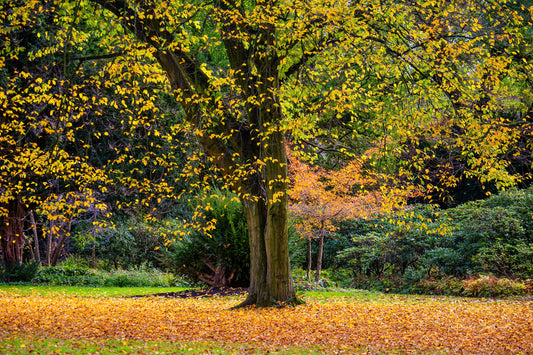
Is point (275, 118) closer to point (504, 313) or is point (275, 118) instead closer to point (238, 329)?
point (238, 329)

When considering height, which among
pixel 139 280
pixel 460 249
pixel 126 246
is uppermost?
pixel 460 249

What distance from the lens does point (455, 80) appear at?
30.2ft

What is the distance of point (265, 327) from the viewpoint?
8.23m

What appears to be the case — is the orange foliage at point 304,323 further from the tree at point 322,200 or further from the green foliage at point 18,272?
the green foliage at point 18,272

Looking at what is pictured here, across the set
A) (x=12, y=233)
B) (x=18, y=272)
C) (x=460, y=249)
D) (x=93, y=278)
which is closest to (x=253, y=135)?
(x=460, y=249)

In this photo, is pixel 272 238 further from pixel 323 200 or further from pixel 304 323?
pixel 323 200

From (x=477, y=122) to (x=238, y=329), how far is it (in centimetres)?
568

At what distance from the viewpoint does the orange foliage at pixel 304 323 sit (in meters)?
7.26

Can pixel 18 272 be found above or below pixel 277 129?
below

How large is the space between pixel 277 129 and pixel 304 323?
11.8 ft

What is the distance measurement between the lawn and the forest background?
1.40 meters

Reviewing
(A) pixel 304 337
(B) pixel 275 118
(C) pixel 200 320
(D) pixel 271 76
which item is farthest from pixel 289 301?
(D) pixel 271 76

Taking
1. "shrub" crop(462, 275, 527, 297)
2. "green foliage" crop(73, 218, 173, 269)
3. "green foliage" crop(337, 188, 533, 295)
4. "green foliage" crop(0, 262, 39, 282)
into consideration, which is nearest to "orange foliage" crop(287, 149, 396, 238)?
"green foliage" crop(337, 188, 533, 295)

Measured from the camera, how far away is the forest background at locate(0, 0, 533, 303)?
908 centimetres
